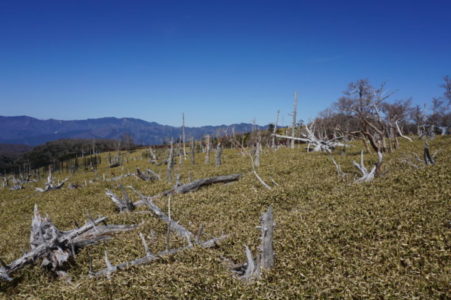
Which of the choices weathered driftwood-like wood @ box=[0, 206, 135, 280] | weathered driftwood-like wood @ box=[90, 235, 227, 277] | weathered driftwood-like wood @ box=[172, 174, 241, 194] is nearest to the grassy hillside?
weathered driftwood-like wood @ box=[90, 235, 227, 277]

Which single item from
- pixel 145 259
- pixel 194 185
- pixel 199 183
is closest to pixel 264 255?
pixel 145 259

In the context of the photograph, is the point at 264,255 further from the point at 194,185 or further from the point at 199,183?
the point at 199,183

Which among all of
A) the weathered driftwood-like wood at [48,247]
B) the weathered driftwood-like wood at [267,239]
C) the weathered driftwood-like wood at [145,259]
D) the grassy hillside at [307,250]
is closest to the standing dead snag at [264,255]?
the weathered driftwood-like wood at [267,239]

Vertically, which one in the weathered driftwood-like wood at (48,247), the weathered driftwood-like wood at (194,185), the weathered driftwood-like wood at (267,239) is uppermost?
the weathered driftwood-like wood at (267,239)

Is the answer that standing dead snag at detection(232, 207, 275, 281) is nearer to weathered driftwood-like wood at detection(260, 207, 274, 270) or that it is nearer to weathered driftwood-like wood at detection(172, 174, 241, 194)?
weathered driftwood-like wood at detection(260, 207, 274, 270)

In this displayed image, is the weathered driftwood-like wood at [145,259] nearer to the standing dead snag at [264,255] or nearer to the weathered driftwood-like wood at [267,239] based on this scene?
the standing dead snag at [264,255]

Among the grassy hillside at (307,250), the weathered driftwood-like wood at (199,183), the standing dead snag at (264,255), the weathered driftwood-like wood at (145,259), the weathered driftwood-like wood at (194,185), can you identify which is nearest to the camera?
the grassy hillside at (307,250)

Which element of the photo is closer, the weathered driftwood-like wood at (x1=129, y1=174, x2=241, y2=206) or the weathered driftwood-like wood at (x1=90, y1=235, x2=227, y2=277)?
the weathered driftwood-like wood at (x1=90, y1=235, x2=227, y2=277)

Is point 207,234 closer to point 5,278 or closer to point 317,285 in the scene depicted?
point 317,285

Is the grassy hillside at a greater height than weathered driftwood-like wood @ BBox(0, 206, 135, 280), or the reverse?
the grassy hillside

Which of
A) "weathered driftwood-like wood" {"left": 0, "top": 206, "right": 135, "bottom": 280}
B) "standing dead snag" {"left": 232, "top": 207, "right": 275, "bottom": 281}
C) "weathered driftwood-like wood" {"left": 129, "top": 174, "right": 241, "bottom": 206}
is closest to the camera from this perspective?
"standing dead snag" {"left": 232, "top": 207, "right": 275, "bottom": 281}

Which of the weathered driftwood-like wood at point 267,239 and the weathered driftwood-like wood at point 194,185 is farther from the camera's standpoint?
the weathered driftwood-like wood at point 194,185

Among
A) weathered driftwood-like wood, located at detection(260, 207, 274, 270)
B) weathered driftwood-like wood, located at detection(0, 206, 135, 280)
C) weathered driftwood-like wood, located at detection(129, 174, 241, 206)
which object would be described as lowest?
weathered driftwood-like wood, located at detection(0, 206, 135, 280)

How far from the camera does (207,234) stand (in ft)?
33.3
